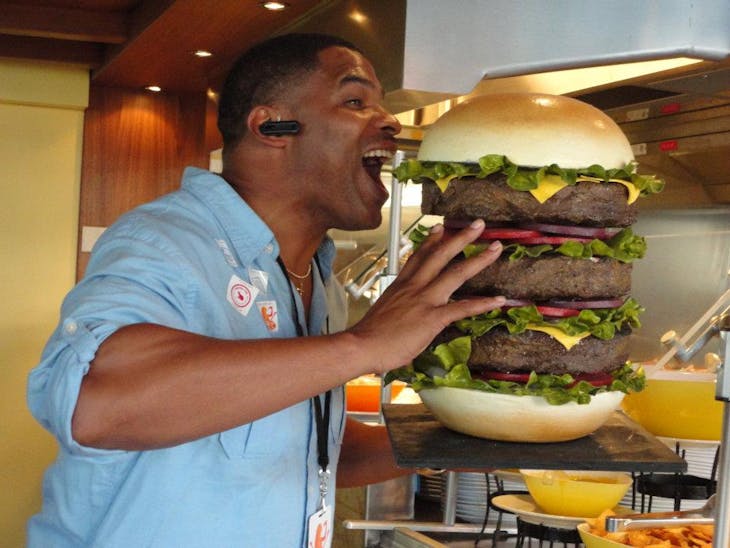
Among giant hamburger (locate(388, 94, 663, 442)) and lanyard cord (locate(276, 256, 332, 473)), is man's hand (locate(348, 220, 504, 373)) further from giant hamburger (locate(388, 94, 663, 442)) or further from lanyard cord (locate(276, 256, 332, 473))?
lanyard cord (locate(276, 256, 332, 473))

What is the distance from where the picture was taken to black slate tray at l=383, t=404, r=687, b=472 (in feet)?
3.48

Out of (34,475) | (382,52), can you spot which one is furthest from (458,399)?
(34,475)

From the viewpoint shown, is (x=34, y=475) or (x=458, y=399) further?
(x=34, y=475)

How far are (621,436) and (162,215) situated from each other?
0.64m

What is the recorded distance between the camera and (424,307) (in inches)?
43.1

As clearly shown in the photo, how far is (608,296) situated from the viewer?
45.8 inches

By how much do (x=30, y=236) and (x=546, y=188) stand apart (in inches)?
169

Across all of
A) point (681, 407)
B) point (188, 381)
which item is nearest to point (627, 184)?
point (188, 381)

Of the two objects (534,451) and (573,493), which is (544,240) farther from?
(573,493)

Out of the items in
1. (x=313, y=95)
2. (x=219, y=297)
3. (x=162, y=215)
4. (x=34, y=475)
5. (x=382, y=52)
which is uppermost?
(x=382, y=52)

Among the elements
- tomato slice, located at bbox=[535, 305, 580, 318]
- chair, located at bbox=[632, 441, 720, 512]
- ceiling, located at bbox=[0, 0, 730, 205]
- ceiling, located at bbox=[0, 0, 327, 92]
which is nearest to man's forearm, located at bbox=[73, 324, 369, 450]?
tomato slice, located at bbox=[535, 305, 580, 318]

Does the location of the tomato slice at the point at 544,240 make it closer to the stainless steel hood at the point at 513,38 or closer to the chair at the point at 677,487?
the stainless steel hood at the point at 513,38

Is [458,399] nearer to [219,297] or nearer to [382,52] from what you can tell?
[219,297]

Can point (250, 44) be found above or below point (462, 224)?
above
